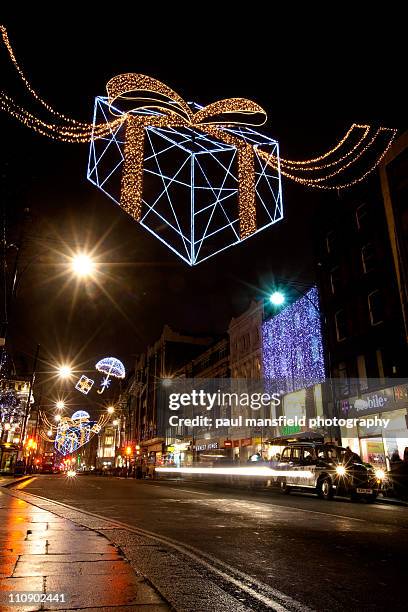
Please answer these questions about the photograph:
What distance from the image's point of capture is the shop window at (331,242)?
33.6 metres

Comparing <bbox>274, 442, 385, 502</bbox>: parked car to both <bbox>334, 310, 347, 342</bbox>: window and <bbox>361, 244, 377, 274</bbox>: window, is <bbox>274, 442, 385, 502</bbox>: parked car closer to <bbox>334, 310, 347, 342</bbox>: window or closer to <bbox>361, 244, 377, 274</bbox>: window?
<bbox>334, 310, 347, 342</bbox>: window

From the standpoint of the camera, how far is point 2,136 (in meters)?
11.1

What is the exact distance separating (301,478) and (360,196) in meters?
19.1

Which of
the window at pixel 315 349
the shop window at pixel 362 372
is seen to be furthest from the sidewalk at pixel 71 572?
the window at pixel 315 349

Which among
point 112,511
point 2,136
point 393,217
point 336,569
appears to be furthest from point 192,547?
point 393,217

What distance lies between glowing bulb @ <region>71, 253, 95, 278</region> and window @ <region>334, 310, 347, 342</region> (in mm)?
20533

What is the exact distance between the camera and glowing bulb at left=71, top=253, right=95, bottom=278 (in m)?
15.6

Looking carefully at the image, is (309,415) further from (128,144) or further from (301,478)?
(128,144)

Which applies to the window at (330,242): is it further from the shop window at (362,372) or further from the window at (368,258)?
the shop window at (362,372)

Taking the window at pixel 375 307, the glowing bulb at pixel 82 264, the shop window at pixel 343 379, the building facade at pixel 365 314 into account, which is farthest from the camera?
the shop window at pixel 343 379

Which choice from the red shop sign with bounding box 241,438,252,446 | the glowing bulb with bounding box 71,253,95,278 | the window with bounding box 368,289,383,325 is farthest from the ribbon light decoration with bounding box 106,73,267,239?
the red shop sign with bounding box 241,438,252,446

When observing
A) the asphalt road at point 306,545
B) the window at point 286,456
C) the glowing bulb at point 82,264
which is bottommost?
the asphalt road at point 306,545

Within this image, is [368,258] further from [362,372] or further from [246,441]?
[246,441]

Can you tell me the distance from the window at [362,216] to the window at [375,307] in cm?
454
